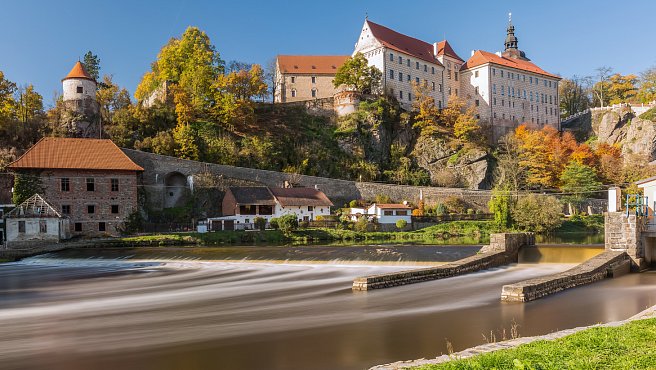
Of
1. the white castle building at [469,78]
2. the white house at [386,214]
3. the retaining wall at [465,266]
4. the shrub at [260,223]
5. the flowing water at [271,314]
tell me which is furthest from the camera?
the white castle building at [469,78]

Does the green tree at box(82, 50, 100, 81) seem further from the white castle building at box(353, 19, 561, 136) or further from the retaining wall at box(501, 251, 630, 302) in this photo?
the retaining wall at box(501, 251, 630, 302)

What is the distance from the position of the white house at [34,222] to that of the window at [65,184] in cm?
342

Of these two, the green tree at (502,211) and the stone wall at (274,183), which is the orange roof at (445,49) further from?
the green tree at (502,211)

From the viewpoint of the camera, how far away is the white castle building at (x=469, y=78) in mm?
70062

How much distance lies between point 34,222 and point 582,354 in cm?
3727

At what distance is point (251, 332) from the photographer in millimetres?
11672

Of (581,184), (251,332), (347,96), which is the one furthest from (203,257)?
(581,184)

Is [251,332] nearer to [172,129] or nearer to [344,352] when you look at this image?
[344,352]

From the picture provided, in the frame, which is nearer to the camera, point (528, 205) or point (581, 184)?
point (528, 205)

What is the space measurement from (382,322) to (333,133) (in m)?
51.9

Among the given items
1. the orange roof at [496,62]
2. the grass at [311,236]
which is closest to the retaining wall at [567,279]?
the grass at [311,236]

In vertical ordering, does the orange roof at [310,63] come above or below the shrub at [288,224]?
above

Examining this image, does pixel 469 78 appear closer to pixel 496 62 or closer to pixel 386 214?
pixel 496 62

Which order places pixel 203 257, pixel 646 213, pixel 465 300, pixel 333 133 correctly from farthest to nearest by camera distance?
pixel 333 133
pixel 203 257
pixel 646 213
pixel 465 300
